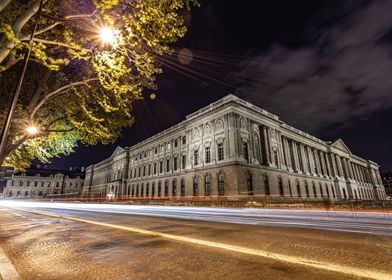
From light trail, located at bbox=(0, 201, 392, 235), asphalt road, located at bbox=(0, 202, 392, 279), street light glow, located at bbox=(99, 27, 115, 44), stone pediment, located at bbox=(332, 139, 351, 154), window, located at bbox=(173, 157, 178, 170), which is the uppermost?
stone pediment, located at bbox=(332, 139, 351, 154)

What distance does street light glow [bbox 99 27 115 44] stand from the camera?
537 centimetres

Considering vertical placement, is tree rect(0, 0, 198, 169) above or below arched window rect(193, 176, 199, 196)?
above

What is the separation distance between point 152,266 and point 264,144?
1307 inches

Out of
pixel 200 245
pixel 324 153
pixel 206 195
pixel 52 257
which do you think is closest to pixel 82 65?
pixel 52 257

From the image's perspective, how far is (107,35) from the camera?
18.0ft

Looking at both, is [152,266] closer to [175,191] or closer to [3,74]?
[3,74]

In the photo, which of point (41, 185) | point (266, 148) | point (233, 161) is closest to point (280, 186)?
point (266, 148)

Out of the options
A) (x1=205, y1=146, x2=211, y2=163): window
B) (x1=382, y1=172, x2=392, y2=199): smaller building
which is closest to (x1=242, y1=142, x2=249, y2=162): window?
(x1=205, y1=146, x2=211, y2=163): window

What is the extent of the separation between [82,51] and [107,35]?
96 centimetres

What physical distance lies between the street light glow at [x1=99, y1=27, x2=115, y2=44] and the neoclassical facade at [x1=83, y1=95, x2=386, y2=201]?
24183 millimetres

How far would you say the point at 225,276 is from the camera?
2771 millimetres

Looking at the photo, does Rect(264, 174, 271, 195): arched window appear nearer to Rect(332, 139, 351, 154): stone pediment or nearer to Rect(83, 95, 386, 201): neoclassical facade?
Rect(83, 95, 386, 201): neoclassical facade

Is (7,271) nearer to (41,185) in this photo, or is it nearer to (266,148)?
(266,148)

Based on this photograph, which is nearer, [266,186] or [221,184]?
[221,184]
